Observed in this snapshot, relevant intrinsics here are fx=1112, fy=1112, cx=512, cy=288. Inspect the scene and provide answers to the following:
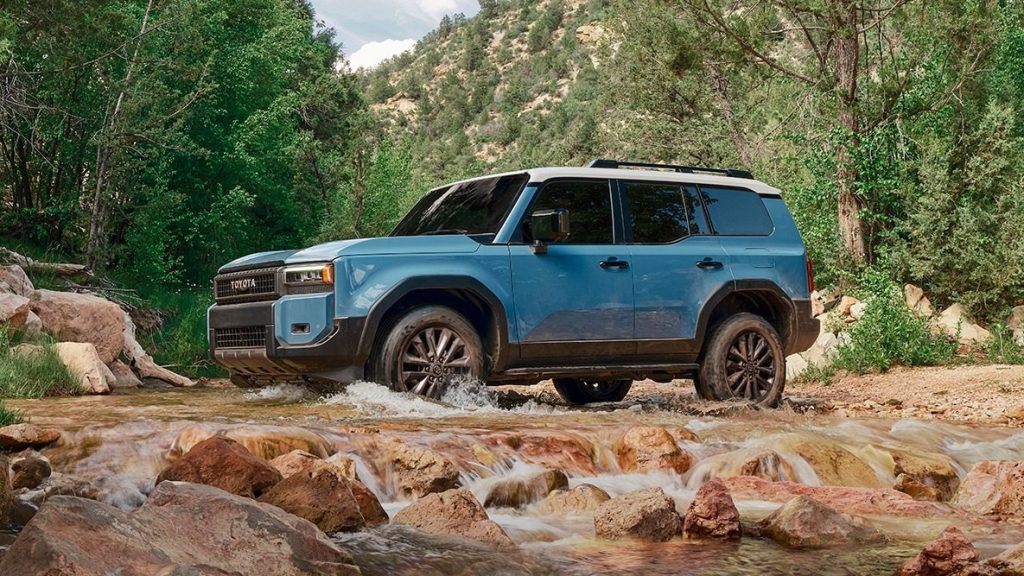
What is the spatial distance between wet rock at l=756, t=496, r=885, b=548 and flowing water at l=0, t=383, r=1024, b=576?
90 millimetres

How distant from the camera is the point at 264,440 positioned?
6555 mm

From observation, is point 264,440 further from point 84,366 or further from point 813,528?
point 84,366

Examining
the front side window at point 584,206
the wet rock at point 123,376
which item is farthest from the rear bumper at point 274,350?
the wet rock at point 123,376

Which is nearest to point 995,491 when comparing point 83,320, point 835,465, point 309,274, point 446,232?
point 835,465

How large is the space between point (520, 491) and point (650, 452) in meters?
1.23

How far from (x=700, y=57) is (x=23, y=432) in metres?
15.9

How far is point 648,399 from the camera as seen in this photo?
40.7 ft

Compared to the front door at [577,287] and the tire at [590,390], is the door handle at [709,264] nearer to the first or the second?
the front door at [577,287]

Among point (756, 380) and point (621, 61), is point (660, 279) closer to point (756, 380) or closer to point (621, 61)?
point (756, 380)

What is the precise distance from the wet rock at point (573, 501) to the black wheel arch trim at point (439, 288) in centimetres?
236

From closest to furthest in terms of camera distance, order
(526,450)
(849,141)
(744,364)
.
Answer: (526,450) < (744,364) < (849,141)

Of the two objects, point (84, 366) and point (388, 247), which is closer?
point (388, 247)

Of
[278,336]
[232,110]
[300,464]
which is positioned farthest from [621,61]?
[300,464]

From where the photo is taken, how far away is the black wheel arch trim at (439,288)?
27.0 feet
